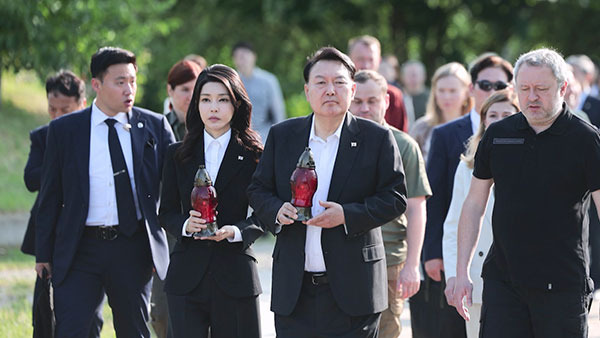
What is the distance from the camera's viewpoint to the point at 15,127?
77.3 feet

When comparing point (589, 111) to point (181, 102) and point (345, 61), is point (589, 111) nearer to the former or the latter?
point (181, 102)

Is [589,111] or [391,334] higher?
[589,111]

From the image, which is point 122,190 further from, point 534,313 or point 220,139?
point 534,313

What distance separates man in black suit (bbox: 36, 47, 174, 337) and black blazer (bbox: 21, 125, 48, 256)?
0.93m

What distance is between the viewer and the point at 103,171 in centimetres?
696

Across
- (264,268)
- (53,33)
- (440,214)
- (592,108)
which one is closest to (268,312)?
(264,268)

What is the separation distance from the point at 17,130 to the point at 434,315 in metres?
17.6

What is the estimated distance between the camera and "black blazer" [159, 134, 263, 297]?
251 inches

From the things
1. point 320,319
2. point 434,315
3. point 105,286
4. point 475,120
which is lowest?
point 434,315

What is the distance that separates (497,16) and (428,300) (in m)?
19.1

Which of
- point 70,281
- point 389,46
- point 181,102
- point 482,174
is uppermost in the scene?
point 389,46

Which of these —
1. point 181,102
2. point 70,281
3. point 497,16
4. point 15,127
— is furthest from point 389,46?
point 70,281

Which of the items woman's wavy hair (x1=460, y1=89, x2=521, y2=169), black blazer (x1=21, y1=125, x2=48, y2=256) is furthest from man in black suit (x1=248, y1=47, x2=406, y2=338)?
black blazer (x1=21, y1=125, x2=48, y2=256)

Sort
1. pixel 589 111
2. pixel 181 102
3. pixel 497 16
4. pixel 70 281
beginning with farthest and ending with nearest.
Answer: pixel 497 16, pixel 589 111, pixel 181 102, pixel 70 281
